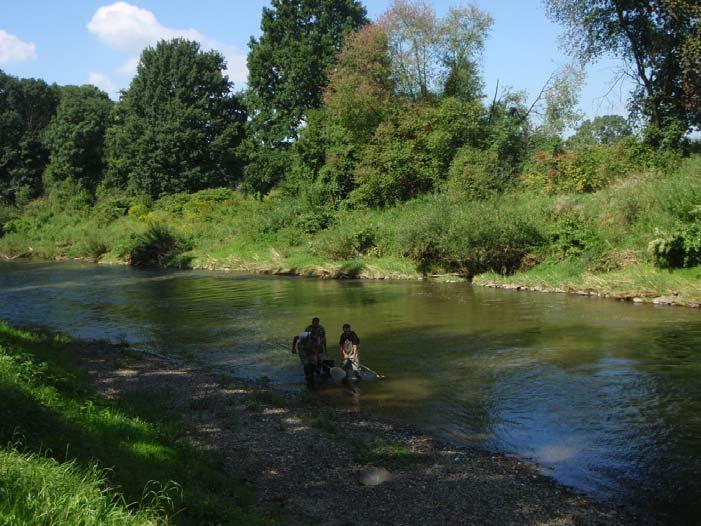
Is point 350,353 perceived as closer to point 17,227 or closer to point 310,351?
point 310,351

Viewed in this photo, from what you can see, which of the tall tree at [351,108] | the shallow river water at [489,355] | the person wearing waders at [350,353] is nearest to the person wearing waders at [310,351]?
the person wearing waders at [350,353]

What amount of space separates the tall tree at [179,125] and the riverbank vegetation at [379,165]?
20 centimetres

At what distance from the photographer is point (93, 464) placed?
20.4ft

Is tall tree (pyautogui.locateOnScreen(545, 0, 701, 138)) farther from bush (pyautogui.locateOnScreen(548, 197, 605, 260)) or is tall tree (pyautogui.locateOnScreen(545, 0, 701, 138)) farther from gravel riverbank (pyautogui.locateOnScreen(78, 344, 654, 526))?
gravel riverbank (pyautogui.locateOnScreen(78, 344, 654, 526))

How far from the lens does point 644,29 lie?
3516 centimetres

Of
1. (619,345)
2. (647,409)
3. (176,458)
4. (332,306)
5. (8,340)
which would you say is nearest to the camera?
(176,458)

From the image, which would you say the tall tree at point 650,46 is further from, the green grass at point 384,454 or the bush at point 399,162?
the green grass at point 384,454

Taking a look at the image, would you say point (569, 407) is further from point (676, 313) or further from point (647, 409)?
point (676, 313)

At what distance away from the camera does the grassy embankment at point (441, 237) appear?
2591cm

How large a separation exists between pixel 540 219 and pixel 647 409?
63.8ft

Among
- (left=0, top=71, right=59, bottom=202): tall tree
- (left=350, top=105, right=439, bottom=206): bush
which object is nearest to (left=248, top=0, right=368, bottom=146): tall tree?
(left=350, top=105, right=439, bottom=206): bush

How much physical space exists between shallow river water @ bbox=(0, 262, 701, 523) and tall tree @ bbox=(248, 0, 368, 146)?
79.5 ft

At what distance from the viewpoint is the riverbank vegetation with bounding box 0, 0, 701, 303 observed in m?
29.5

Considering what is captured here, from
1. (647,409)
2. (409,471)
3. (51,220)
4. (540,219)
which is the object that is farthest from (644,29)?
(51,220)
